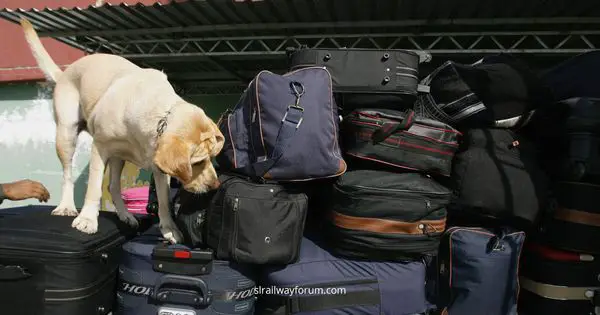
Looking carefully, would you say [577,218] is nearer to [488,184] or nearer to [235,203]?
[488,184]

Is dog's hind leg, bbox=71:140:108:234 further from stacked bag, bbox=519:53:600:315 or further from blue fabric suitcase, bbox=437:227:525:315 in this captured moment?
stacked bag, bbox=519:53:600:315

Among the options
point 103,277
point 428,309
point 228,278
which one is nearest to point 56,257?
point 103,277

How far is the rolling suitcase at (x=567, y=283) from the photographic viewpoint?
2.20 meters

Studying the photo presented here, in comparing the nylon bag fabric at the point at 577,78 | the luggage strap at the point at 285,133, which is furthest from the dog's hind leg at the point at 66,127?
the nylon bag fabric at the point at 577,78

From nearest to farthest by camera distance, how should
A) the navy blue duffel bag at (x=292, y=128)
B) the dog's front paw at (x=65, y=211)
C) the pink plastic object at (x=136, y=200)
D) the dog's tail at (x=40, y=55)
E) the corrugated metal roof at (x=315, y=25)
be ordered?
the navy blue duffel bag at (x=292, y=128) → the dog's front paw at (x=65, y=211) → the dog's tail at (x=40, y=55) → the corrugated metal roof at (x=315, y=25) → the pink plastic object at (x=136, y=200)

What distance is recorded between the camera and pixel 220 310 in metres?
2.02

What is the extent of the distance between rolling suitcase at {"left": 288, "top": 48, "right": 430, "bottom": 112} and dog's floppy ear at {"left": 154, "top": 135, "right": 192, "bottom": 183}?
1026 millimetres

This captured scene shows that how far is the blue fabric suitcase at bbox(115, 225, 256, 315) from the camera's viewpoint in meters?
2.00

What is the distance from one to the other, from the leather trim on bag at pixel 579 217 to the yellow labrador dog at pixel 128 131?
2.15 meters

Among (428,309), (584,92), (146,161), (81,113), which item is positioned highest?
(584,92)

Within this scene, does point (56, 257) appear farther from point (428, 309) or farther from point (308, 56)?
point (428, 309)

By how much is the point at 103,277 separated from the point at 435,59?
14.4ft

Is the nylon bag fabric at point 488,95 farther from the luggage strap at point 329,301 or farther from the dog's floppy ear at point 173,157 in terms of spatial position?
the dog's floppy ear at point 173,157

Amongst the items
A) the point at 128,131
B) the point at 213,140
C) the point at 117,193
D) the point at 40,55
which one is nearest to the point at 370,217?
the point at 213,140
